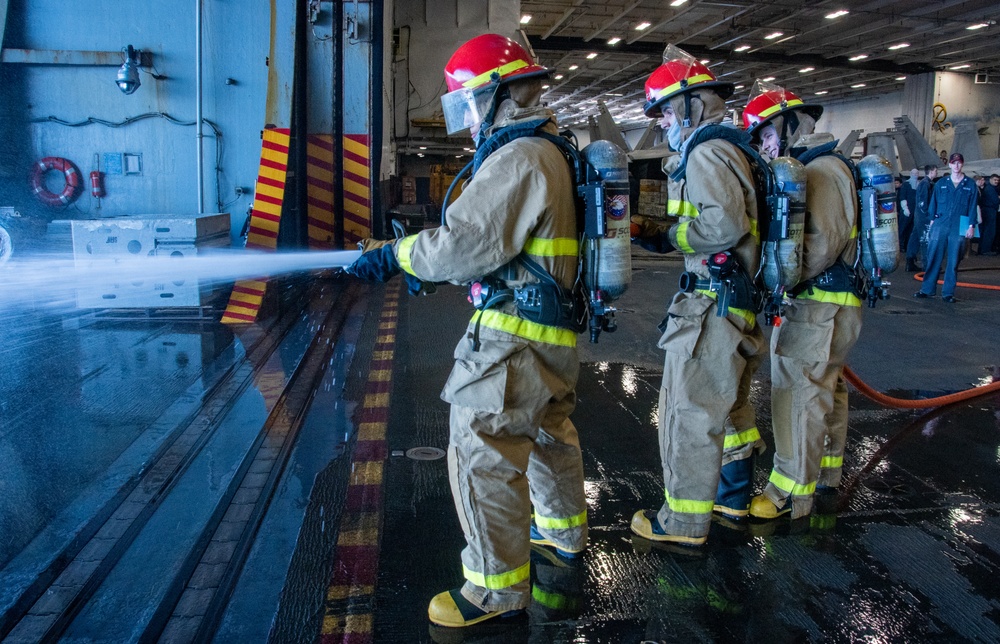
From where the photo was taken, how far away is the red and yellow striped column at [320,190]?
9336mm

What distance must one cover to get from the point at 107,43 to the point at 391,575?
309 inches

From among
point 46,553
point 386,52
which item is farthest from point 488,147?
point 386,52

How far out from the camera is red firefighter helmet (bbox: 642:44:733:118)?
3.08 metres

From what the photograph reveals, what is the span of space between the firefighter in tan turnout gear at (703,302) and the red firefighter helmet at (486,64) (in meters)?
0.83

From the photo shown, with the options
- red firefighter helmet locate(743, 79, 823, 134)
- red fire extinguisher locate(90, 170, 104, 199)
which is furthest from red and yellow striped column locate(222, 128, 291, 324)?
red firefighter helmet locate(743, 79, 823, 134)

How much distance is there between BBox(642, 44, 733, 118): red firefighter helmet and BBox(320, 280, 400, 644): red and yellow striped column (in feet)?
7.54

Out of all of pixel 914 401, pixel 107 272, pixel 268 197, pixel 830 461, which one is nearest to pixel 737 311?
pixel 830 461

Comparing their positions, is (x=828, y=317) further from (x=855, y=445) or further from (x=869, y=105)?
(x=869, y=105)

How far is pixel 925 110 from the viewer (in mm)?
29656

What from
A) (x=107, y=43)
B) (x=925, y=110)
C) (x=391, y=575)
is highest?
(x=925, y=110)

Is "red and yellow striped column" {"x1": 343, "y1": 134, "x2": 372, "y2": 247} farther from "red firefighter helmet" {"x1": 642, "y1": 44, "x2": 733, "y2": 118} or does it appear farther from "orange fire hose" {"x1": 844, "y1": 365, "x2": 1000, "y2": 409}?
"red firefighter helmet" {"x1": 642, "y1": 44, "x2": 733, "y2": 118}

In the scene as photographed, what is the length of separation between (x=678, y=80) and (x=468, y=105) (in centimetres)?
104

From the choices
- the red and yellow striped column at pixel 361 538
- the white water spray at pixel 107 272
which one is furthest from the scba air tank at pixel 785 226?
the white water spray at pixel 107 272

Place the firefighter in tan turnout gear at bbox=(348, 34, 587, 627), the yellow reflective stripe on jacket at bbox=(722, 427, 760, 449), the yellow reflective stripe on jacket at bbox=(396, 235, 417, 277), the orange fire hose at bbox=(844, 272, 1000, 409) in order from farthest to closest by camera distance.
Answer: the orange fire hose at bbox=(844, 272, 1000, 409), the yellow reflective stripe on jacket at bbox=(722, 427, 760, 449), the yellow reflective stripe on jacket at bbox=(396, 235, 417, 277), the firefighter in tan turnout gear at bbox=(348, 34, 587, 627)
